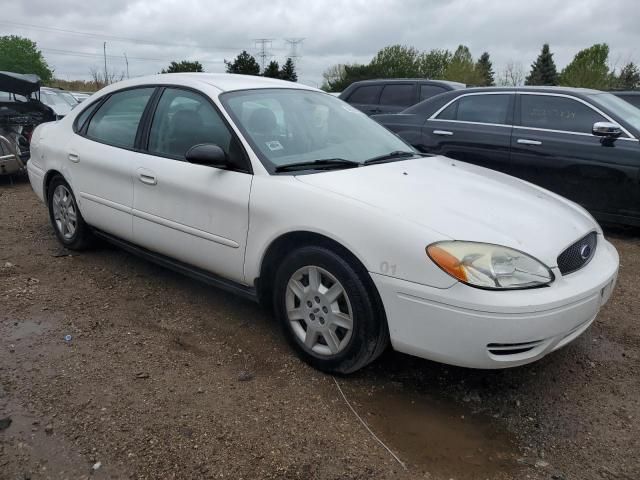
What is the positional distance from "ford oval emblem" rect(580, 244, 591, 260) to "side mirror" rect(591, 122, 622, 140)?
286 centimetres

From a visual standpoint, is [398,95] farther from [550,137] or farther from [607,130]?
[607,130]

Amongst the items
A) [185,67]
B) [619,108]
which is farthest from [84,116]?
[185,67]

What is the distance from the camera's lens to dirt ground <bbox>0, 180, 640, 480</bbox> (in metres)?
2.34

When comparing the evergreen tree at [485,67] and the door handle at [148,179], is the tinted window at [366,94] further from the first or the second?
the evergreen tree at [485,67]

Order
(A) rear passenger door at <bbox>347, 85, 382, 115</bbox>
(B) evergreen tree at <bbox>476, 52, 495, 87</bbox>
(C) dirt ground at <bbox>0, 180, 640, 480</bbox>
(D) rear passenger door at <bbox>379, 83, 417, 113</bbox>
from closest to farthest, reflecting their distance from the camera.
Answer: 1. (C) dirt ground at <bbox>0, 180, 640, 480</bbox>
2. (D) rear passenger door at <bbox>379, 83, 417, 113</bbox>
3. (A) rear passenger door at <bbox>347, 85, 382, 115</bbox>
4. (B) evergreen tree at <bbox>476, 52, 495, 87</bbox>

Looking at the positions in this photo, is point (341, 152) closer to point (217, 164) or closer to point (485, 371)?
point (217, 164)

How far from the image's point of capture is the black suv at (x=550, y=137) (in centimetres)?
545

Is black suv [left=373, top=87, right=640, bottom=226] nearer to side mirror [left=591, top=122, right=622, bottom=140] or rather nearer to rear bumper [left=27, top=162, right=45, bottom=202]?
side mirror [left=591, top=122, right=622, bottom=140]

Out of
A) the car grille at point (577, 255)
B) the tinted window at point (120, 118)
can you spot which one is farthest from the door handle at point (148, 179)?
the car grille at point (577, 255)

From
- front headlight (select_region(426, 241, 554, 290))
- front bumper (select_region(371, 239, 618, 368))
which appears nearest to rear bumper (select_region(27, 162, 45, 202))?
front bumper (select_region(371, 239, 618, 368))

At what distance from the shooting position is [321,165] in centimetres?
325

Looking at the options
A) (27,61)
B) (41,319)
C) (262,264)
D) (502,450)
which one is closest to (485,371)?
(502,450)

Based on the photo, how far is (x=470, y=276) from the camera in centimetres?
246

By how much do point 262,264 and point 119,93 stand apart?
2216 mm
